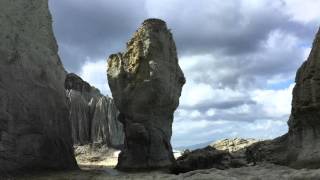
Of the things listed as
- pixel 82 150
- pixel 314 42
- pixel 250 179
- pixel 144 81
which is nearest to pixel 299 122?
pixel 314 42

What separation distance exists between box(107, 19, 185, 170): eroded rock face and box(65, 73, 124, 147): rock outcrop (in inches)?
701

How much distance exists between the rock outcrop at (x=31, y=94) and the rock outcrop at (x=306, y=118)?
10875mm

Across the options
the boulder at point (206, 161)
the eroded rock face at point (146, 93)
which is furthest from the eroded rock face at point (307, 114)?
the eroded rock face at point (146, 93)

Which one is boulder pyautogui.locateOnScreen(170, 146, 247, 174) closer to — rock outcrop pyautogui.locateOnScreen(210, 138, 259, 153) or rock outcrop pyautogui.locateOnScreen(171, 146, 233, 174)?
rock outcrop pyautogui.locateOnScreen(171, 146, 233, 174)

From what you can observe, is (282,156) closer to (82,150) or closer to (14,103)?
(14,103)

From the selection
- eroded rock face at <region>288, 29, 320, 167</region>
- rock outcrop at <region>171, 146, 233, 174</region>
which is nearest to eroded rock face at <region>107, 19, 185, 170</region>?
rock outcrop at <region>171, 146, 233, 174</region>

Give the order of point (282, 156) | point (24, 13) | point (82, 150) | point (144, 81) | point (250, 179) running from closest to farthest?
1. point (250, 179)
2. point (282, 156)
3. point (24, 13)
4. point (144, 81)
5. point (82, 150)

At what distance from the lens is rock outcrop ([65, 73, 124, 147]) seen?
50.8 metres

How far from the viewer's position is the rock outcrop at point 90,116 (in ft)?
167

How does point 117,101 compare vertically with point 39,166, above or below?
above

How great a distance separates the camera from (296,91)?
24.8 meters

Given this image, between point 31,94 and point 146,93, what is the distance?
6.43 m

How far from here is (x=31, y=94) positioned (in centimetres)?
2828

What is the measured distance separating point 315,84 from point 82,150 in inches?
1127
